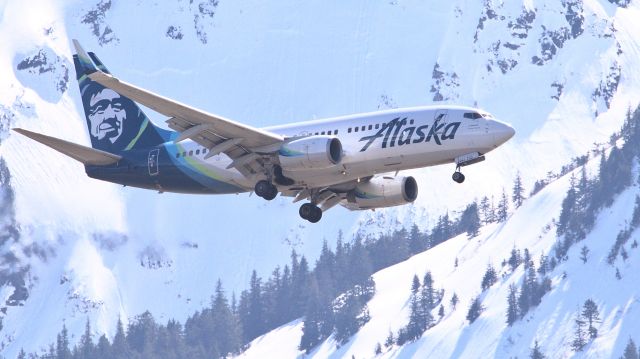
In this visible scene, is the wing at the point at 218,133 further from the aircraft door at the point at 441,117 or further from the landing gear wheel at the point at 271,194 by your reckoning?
the aircraft door at the point at 441,117

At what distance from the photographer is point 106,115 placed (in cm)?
10906

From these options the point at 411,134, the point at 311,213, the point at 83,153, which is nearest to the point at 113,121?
the point at 83,153

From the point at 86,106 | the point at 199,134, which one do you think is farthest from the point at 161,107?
the point at 86,106

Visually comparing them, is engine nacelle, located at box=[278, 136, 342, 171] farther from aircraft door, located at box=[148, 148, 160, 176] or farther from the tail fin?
the tail fin

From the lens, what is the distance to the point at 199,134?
96062 mm

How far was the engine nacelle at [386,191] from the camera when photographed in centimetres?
10025

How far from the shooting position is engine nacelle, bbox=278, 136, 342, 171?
93.9 meters

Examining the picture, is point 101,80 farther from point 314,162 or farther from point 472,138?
point 472,138

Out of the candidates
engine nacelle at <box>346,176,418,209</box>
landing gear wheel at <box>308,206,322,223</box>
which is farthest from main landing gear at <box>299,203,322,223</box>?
engine nacelle at <box>346,176,418,209</box>

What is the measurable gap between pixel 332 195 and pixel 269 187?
6.27 m

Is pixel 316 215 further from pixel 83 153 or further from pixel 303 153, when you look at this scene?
pixel 83 153

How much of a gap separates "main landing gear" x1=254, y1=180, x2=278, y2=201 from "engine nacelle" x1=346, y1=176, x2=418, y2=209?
619 centimetres

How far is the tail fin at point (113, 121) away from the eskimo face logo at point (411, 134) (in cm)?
1545

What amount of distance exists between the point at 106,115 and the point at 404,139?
22601mm
